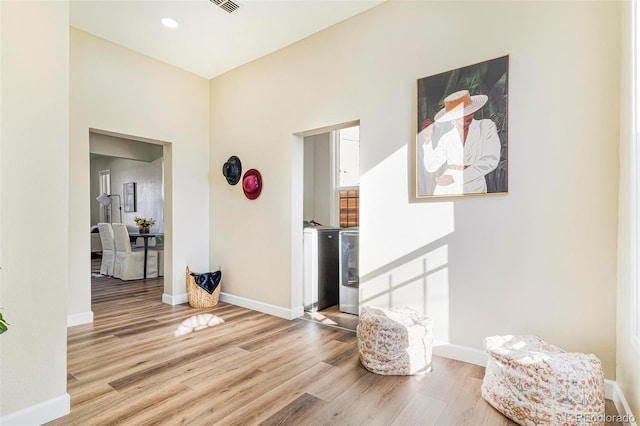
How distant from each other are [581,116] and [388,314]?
1.82 m

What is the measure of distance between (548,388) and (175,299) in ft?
12.4

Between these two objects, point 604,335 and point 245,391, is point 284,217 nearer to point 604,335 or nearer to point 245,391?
point 245,391

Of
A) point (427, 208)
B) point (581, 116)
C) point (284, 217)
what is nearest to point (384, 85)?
point (427, 208)

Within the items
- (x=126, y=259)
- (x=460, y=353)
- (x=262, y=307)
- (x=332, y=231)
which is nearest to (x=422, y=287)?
(x=460, y=353)

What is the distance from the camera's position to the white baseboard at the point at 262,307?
357 centimetres

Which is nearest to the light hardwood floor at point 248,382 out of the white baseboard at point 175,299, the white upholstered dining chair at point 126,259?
the white baseboard at point 175,299

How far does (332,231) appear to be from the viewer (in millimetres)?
4090

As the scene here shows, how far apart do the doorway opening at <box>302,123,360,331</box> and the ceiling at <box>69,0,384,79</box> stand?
104 cm

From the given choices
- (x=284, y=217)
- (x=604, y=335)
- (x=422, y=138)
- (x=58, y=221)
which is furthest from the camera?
(x=284, y=217)

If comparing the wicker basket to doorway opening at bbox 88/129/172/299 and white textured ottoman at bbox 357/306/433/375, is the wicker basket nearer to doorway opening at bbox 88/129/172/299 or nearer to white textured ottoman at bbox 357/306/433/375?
doorway opening at bbox 88/129/172/299

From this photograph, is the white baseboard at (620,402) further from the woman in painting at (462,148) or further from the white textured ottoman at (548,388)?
the woman in painting at (462,148)

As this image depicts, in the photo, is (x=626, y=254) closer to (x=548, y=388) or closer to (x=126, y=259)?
(x=548, y=388)

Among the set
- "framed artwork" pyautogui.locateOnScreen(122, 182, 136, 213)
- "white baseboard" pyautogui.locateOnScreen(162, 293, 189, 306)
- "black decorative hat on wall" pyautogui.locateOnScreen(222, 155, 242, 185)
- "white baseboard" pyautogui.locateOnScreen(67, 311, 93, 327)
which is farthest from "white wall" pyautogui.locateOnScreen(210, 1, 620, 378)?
"framed artwork" pyautogui.locateOnScreen(122, 182, 136, 213)

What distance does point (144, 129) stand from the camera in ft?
12.6
